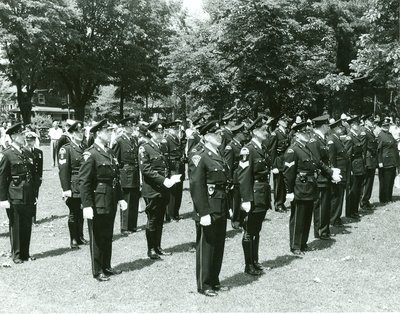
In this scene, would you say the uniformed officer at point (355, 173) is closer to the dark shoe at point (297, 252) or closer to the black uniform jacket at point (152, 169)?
the dark shoe at point (297, 252)

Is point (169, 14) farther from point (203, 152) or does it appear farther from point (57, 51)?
point (203, 152)

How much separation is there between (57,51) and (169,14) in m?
13.0

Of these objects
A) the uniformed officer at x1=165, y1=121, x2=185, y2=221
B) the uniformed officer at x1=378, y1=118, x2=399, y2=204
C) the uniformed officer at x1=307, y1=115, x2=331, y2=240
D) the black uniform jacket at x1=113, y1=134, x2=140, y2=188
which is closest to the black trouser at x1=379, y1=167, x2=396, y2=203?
the uniformed officer at x1=378, y1=118, x2=399, y2=204

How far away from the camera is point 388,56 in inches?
699

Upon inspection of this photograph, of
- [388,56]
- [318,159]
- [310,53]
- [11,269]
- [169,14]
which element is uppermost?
[169,14]

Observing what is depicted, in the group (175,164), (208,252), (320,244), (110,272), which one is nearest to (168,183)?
(110,272)

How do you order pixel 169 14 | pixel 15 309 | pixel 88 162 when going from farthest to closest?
1. pixel 169 14
2. pixel 88 162
3. pixel 15 309

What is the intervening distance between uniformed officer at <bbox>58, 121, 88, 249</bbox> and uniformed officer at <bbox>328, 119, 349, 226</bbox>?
17.2 feet

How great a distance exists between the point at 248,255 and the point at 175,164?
551 centimetres

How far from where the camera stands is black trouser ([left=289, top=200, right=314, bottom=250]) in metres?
9.06

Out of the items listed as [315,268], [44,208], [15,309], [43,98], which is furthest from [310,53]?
[43,98]

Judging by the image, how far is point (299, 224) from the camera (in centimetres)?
906

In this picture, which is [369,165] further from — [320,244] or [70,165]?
[70,165]

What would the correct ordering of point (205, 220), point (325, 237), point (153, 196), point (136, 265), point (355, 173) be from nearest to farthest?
point (205, 220), point (136, 265), point (153, 196), point (325, 237), point (355, 173)
